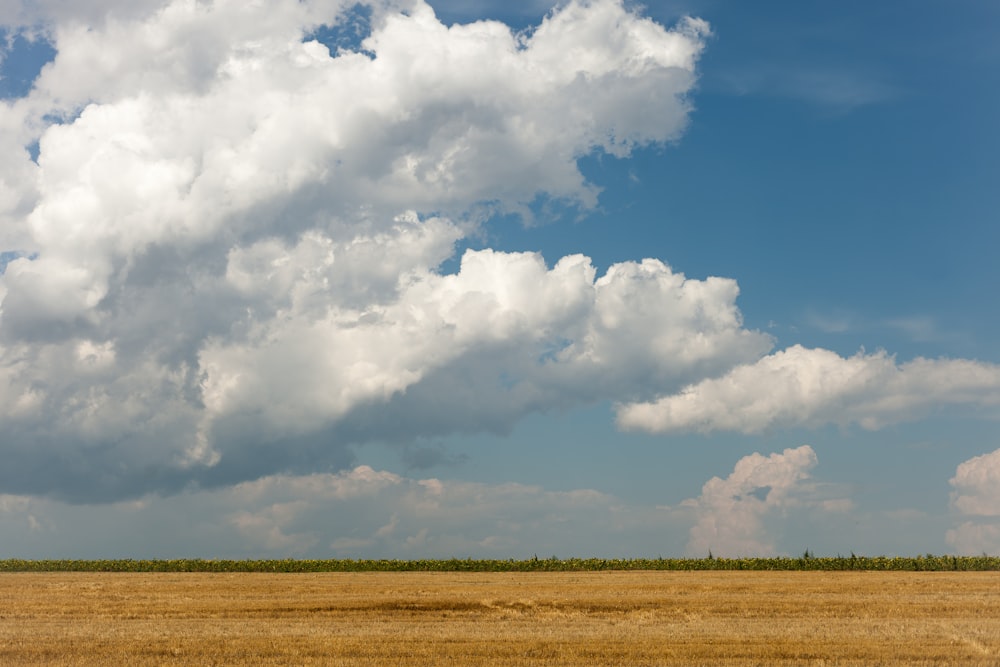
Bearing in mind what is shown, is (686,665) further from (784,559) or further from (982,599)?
(784,559)

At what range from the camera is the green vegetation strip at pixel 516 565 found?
102 m

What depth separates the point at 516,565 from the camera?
10806cm

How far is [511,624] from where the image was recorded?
Result: 134 ft

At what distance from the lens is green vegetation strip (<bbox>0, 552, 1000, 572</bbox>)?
101500mm

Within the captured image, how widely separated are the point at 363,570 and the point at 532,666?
262ft

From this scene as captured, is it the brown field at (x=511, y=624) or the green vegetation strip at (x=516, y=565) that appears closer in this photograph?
the brown field at (x=511, y=624)

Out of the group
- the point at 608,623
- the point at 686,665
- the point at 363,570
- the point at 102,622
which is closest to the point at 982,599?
the point at 608,623

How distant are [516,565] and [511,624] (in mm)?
69005

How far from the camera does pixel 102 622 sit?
1655 inches

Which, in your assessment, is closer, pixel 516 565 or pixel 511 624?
pixel 511 624

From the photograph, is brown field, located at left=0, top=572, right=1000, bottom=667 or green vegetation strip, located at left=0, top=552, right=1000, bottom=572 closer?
brown field, located at left=0, top=572, right=1000, bottom=667

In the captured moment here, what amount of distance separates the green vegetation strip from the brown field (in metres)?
40.0

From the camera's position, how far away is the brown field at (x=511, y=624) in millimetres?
30703

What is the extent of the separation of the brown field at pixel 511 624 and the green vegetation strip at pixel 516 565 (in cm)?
3995
